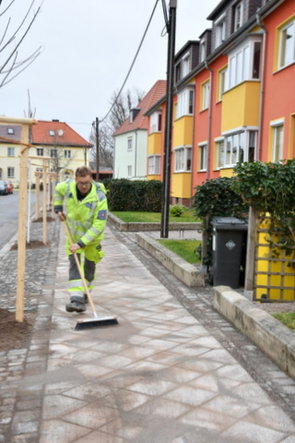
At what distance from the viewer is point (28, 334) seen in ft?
15.6

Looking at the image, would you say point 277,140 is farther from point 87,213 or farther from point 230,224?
point 87,213

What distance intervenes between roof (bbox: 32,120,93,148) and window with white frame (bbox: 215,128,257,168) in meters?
54.2

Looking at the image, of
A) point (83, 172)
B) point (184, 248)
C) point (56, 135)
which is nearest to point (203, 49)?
point (184, 248)

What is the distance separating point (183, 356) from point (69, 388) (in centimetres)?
111

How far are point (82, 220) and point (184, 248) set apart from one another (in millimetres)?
4690

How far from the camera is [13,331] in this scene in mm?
4793

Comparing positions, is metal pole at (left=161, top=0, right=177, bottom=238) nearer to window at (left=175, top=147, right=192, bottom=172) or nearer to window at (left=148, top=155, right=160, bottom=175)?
window at (left=175, top=147, right=192, bottom=172)

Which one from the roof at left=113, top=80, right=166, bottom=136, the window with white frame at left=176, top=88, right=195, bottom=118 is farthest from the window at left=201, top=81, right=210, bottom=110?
the roof at left=113, top=80, right=166, bottom=136

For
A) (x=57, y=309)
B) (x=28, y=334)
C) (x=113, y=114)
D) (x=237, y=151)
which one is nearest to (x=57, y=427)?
(x=28, y=334)

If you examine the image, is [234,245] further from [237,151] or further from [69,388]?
[237,151]

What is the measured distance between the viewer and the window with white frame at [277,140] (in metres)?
16.1

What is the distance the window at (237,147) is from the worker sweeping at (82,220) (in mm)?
11761

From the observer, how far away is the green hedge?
67.5ft

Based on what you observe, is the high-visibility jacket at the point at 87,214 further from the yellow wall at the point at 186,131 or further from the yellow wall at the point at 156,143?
the yellow wall at the point at 156,143
